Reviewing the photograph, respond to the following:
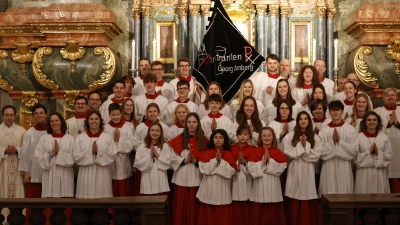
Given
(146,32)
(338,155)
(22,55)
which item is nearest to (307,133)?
(338,155)

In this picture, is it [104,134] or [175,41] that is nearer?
[104,134]

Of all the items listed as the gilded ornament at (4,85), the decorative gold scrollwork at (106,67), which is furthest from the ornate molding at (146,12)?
the gilded ornament at (4,85)

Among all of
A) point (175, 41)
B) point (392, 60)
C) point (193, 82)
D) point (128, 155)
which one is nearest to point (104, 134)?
point (128, 155)

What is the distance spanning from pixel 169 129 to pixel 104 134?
806 millimetres

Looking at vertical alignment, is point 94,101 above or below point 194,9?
below

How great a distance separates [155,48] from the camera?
37.8ft

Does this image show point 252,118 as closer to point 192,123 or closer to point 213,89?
point 213,89

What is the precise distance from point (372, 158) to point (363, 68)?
2.53 meters

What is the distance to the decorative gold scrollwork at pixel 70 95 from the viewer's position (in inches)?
419

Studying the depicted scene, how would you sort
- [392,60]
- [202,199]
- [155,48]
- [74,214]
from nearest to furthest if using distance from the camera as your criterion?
[74,214]
[202,199]
[392,60]
[155,48]

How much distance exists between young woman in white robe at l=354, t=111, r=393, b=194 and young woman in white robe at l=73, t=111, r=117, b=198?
2.88m

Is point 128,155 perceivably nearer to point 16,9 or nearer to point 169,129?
point 169,129

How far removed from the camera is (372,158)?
Result: 8547 millimetres

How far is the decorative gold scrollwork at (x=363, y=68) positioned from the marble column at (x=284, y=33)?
120 cm
